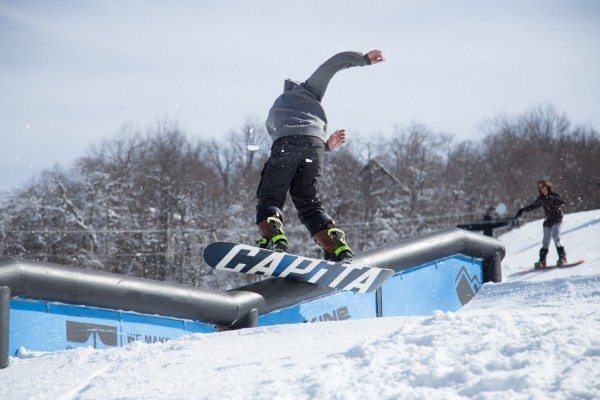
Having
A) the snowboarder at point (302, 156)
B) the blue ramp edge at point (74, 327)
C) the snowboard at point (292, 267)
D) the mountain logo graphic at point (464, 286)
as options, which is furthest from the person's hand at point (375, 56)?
the mountain logo graphic at point (464, 286)

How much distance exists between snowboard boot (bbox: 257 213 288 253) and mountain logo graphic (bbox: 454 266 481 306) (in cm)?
280

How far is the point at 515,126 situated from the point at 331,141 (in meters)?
46.8

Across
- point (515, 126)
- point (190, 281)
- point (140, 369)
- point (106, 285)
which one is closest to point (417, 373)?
point (140, 369)

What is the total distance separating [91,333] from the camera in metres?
4.66

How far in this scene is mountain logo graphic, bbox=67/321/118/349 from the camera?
4.57 m

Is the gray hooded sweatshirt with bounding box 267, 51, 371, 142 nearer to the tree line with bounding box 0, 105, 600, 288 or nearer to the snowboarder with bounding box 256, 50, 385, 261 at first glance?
the snowboarder with bounding box 256, 50, 385, 261

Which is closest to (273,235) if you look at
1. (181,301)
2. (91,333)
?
(181,301)

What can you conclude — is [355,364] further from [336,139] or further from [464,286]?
[464,286]

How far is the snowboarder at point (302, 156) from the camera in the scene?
528 centimetres

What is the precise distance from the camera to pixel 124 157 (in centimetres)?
3697

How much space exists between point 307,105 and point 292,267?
1.36m

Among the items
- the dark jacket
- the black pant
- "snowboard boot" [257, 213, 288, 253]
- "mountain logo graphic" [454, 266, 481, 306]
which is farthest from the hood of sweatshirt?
the dark jacket

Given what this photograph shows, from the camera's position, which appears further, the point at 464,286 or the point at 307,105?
the point at 464,286

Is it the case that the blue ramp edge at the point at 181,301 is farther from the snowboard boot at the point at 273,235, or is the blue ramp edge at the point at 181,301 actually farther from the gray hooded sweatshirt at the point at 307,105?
the gray hooded sweatshirt at the point at 307,105
